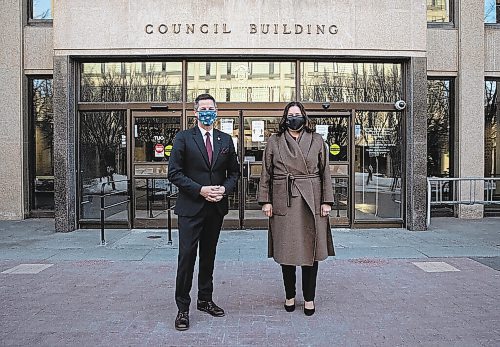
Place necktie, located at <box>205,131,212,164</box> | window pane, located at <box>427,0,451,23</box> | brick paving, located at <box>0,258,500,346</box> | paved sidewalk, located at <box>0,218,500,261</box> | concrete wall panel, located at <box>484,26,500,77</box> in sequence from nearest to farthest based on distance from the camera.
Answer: brick paving, located at <box>0,258,500,346</box>, necktie, located at <box>205,131,212,164</box>, paved sidewalk, located at <box>0,218,500,261</box>, window pane, located at <box>427,0,451,23</box>, concrete wall panel, located at <box>484,26,500,77</box>

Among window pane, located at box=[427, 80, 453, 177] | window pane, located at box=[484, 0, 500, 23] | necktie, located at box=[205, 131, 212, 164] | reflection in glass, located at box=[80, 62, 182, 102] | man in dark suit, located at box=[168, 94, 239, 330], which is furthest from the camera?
window pane, located at box=[484, 0, 500, 23]

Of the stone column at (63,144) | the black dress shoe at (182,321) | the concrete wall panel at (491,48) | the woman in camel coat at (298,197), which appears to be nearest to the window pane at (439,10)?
the concrete wall panel at (491,48)

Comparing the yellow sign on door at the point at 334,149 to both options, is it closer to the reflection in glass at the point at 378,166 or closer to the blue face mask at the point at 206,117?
the reflection in glass at the point at 378,166

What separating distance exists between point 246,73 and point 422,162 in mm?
3861

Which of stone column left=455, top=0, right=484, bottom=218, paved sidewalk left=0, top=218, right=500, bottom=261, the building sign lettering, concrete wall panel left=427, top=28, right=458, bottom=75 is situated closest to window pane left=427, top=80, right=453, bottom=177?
Result: stone column left=455, top=0, right=484, bottom=218

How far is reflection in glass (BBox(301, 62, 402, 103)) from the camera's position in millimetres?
10539

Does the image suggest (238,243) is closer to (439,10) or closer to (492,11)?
(439,10)

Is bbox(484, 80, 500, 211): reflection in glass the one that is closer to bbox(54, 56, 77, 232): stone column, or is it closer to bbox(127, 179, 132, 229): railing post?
bbox(127, 179, 132, 229): railing post

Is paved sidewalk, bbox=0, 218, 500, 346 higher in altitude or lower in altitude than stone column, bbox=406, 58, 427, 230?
lower

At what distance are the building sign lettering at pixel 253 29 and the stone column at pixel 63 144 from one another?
1.86 m

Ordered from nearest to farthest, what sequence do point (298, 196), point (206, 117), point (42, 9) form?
1. point (206, 117)
2. point (298, 196)
3. point (42, 9)

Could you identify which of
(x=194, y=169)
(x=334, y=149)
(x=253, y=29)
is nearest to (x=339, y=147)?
(x=334, y=149)

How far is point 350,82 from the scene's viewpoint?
34.7 feet

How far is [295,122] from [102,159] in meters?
6.45
